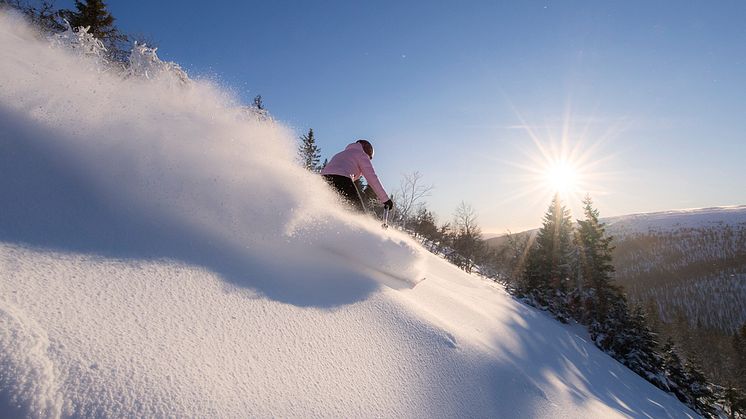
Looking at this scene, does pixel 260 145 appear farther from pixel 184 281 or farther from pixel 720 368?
pixel 720 368

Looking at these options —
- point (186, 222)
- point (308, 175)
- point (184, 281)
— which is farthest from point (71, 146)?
point (308, 175)

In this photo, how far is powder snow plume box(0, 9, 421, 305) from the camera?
230 centimetres

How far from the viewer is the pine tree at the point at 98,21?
58.6ft

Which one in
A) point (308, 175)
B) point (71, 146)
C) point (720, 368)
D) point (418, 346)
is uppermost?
point (308, 175)

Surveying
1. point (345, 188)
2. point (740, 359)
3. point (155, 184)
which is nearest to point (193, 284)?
Result: point (155, 184)

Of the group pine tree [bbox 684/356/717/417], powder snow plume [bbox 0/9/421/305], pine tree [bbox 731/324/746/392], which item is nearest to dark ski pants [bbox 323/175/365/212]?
powder snow plume [bbox 0/9/421/305]

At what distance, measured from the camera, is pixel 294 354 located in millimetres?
1858

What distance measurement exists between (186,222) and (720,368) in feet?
263

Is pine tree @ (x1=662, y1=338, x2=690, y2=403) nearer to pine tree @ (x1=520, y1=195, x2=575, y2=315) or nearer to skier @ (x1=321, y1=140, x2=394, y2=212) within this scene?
pine tree @ (x1=520, y1=195, x2=575, y2=315)

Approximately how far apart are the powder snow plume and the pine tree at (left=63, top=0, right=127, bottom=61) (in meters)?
18.9

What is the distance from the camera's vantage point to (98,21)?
18516 mm

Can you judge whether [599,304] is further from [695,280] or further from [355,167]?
[695,280]

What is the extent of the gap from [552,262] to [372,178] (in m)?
29.5

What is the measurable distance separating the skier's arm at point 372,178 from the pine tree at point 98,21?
20.1 metres
